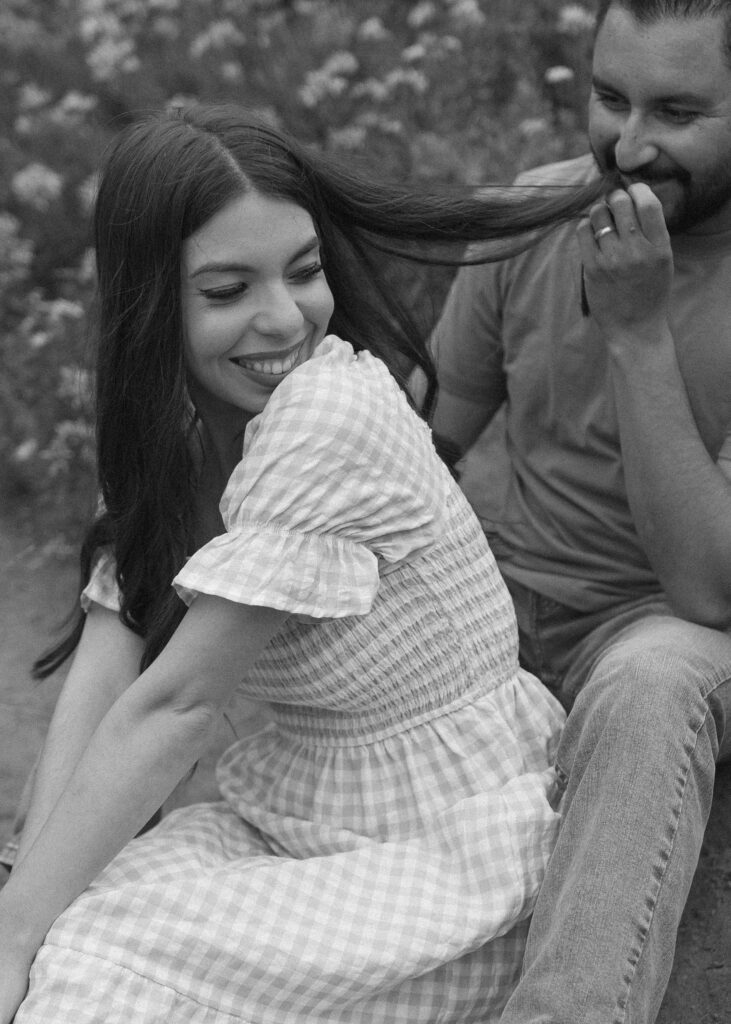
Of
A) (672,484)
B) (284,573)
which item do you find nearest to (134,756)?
(284,573)

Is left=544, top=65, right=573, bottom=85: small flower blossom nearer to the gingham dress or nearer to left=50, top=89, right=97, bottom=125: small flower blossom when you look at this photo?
left=50, top=89, right=97, bottom=125: small flower blossom

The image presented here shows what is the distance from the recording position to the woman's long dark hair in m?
2.29

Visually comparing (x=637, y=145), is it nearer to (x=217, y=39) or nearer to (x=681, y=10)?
(x=681, y=10)

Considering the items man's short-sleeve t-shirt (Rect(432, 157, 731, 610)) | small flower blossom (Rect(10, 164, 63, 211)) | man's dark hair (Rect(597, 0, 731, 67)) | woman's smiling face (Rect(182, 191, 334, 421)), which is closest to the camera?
woman's smiling face (Rect(182, 191, 334, 421))

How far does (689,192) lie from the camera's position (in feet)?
8.80

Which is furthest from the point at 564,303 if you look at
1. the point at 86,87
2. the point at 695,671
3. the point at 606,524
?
the point at 86,87

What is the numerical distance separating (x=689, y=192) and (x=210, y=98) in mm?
2378

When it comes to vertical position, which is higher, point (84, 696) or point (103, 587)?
point (103, 587)

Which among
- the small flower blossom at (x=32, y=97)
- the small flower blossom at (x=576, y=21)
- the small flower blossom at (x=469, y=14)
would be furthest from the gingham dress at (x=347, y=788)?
the small flower blossom at (x=32, y=97)

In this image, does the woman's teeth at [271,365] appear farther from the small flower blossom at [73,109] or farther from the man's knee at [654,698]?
the small flower blossom at [73,109]

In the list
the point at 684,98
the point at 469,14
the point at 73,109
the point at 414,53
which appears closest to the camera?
the point at 684,98

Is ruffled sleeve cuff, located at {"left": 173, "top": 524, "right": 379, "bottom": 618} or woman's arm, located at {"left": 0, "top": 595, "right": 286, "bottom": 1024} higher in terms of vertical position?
ruffled sleeve cuff, located at {"left": 173, "top": 524, "right": 379, "bottom": 618}

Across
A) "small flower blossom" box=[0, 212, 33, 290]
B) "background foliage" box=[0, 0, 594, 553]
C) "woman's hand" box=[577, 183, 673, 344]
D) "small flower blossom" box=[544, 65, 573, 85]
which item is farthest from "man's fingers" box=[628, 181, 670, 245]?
"small flower blossom" box=[0, 212, 33, 290]

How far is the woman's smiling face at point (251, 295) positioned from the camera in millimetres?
2262
